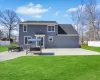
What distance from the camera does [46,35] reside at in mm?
37000

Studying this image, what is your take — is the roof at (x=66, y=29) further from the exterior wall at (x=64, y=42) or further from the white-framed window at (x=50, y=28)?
the white-framed window at (x=50, y=28)

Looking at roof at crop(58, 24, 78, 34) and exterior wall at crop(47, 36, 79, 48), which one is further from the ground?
roof at crop(58, 24, 78, 34)

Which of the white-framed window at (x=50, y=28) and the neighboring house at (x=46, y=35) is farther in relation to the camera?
the white-framed window at (x=50, y=28)

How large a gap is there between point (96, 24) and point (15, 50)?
1216 inches

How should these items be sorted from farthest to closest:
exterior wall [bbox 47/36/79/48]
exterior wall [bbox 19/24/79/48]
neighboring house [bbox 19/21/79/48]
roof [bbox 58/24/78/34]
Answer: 1. roof [bbox 58/24/78/34]
2. exterior wall [bbox 47/36/79/48]
3. exterior wall [bbox 19/24/79/48]
4. neighboring house [bbox 19/21/79/48]

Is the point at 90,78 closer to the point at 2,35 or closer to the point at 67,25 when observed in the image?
the point at 67,25

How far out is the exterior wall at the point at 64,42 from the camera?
37.1 m

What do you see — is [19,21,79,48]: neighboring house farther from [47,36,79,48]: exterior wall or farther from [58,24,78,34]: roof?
[58,24,78,34]: roof

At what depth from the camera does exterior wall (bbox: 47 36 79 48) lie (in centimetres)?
3706

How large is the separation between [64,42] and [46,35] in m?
4.01

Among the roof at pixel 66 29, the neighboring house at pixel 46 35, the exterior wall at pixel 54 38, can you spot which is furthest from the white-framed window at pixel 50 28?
the roof at pixel 66 29

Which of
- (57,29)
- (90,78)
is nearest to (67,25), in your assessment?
(57,29)

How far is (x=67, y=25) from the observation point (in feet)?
139

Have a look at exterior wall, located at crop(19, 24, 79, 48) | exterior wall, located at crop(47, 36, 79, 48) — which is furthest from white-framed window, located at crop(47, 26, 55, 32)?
exterior wall, located at crop(47, 36, 79, 48)
